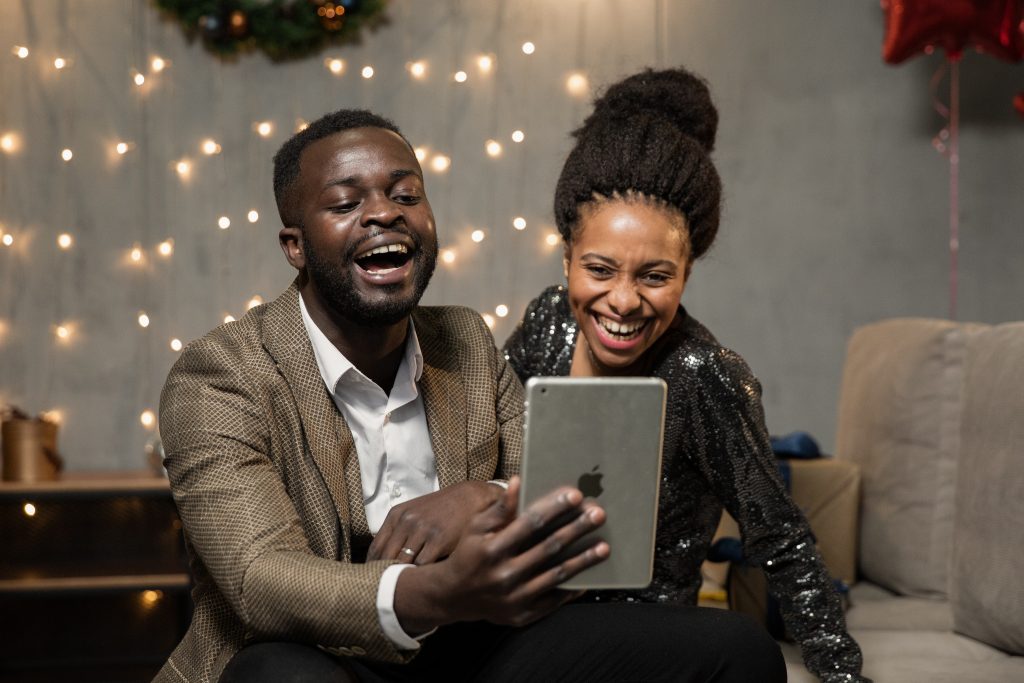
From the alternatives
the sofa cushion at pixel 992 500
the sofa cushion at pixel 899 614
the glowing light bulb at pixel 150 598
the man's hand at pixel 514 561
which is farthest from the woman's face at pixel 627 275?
the glowing light bulb at pixel 150 598

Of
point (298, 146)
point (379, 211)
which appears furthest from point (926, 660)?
point (298, 146)

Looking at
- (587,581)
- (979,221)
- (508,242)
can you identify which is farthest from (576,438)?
(979,221)

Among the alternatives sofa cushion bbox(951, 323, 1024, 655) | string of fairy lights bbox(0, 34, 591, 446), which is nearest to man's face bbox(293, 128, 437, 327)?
sofa cushion bbox(951, 323, 1024, 655)

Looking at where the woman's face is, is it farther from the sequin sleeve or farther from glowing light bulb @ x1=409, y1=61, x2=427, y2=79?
glowing light bulb @ x1=409, y1=61, x2=427, y2=79

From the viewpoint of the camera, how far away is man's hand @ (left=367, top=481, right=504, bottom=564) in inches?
56.2

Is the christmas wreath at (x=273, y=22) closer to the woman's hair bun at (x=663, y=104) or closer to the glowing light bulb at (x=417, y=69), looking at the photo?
the glowing light bulb at (x=417, y=69)

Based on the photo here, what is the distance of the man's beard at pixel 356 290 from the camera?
1.58 m

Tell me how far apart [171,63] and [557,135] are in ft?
4.09

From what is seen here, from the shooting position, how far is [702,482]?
73.1 inches

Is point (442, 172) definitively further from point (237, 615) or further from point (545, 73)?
point (237, 615)

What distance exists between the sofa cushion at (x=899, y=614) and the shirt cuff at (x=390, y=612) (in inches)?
48.9

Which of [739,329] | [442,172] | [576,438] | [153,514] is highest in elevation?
[442,172]

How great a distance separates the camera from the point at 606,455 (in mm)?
1242

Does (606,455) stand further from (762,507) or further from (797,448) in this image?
(797,448)
